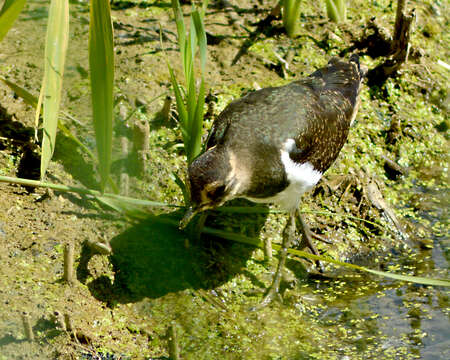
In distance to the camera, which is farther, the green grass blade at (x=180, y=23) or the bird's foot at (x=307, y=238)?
the bird's foot at (x=307, y=238)

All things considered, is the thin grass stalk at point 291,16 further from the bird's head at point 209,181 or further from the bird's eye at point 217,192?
the bird's eye at point 217,192

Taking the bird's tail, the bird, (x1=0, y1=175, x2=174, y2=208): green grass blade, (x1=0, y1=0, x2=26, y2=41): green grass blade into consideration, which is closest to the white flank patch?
the bird

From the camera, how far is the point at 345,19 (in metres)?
7.33

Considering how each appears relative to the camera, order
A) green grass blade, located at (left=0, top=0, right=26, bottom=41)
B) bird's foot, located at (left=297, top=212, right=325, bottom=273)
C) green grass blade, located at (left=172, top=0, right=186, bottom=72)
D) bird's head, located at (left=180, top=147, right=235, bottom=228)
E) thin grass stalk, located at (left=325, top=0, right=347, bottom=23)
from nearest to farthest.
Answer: green grass blade, located at (left=0, top=0, right=26, bottom=41)
bird's head, located at (left=180, top=147, right=235, bottom=228)
green grass blade, located at (left=172, top=0, right=186, bottom=72)
bird's foot, located at (left=297, top=212, right=325, bottom=273)
thin grass stalk, located at (left=325, top=0, right=347, bottom=23)

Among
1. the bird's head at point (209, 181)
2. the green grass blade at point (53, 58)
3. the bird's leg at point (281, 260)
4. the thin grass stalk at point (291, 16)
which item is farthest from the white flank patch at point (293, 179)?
the thin grass stalk at point (291, 16)

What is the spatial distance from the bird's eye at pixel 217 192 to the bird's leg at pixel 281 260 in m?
0.83

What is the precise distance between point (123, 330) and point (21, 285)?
691mm

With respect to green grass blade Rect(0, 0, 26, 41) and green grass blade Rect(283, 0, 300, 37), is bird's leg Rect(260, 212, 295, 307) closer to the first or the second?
green grass blade Rect(0, 0, 26, 41)

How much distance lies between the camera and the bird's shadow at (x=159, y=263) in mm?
4223

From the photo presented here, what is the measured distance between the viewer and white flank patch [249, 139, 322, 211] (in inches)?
180

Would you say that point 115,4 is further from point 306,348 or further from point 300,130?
point 306,348

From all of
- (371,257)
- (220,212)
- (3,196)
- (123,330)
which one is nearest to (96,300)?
(123,330)

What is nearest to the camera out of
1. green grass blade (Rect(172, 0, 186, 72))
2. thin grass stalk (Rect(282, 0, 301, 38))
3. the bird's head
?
the bird's head

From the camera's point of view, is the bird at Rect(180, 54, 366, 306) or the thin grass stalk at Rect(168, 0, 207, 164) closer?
the bird at Rect(180, 54, 366, 306)
